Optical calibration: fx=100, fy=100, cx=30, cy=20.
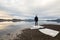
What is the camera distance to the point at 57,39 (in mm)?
12172

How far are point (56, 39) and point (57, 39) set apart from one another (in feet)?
0.44

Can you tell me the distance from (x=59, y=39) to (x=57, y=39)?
0.23 m

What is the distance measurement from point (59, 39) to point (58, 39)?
0.39 ft

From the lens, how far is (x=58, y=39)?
1215cm

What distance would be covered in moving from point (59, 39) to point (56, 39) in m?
0.35

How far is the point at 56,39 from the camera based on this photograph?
39.8 feet

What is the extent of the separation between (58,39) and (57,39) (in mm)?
118

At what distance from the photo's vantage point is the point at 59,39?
39.7ft

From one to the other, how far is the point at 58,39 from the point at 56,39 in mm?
246
